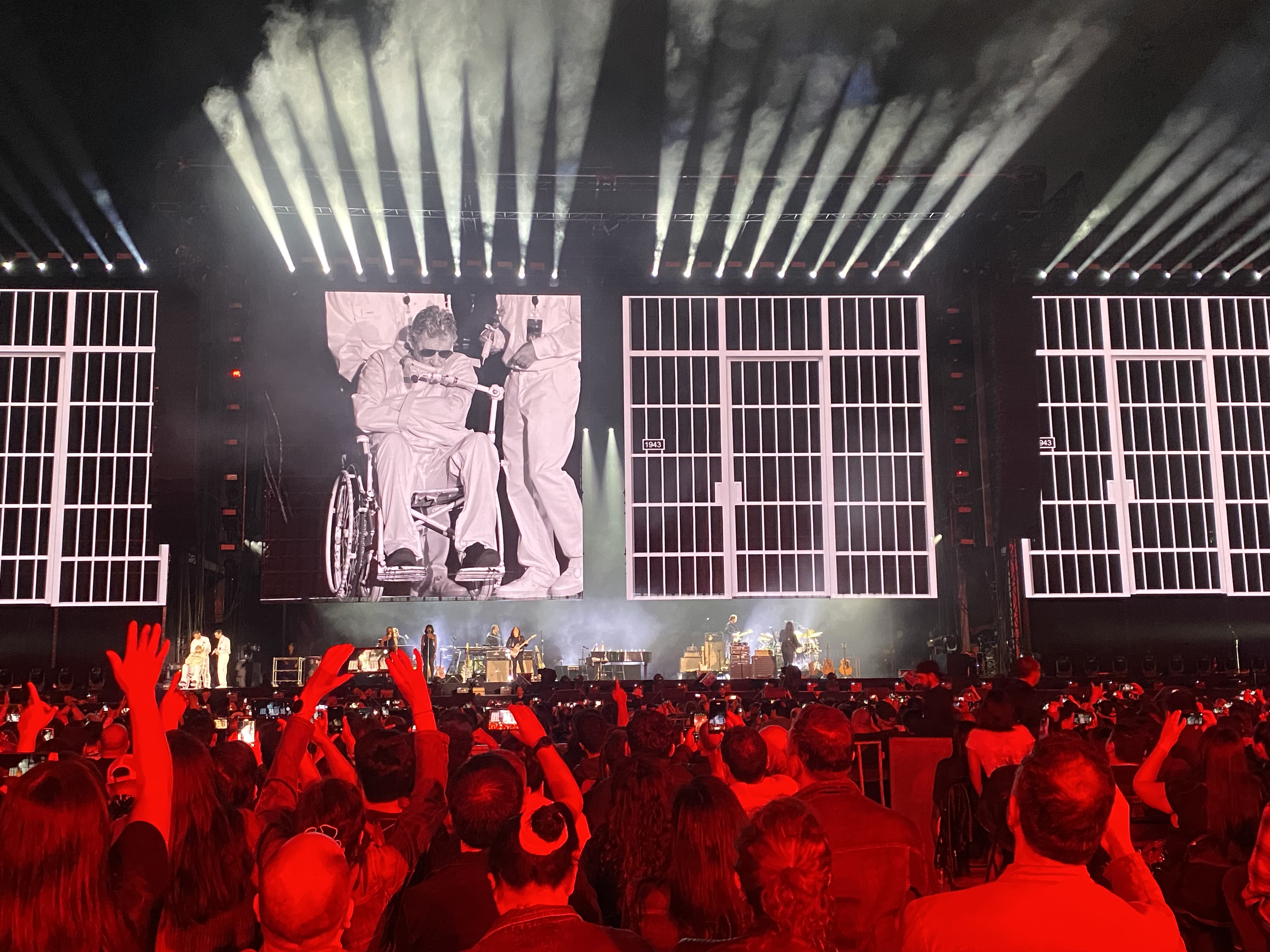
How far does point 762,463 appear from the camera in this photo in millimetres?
21156

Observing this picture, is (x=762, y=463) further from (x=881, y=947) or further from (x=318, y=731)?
(x=881, y=947)

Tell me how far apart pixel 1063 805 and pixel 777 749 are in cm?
247

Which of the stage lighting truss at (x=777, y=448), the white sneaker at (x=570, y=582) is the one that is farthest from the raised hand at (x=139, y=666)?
the stage lighting truss at (x=777, y=448)

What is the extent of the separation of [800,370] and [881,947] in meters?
18.7

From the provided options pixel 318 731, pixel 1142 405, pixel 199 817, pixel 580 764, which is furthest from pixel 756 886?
pixel 1142 405

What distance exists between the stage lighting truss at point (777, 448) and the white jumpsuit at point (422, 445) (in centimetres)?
270

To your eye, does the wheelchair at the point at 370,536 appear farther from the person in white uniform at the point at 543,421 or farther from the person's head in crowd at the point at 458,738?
the person's head in crowd at the point at 458,738

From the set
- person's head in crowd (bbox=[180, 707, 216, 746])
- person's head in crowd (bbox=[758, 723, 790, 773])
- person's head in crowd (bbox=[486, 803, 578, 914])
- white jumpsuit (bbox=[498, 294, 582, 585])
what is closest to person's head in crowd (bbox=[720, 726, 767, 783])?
person's head in crowd (bbox=[758, 723, 790, 773])

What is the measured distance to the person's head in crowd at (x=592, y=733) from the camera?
5.73m

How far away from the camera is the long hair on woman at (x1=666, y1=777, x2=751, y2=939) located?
284 centimetres

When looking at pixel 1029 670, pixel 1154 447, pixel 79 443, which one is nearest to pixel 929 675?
pixel 1029 670

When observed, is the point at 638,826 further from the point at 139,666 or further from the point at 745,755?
the point at 139,666

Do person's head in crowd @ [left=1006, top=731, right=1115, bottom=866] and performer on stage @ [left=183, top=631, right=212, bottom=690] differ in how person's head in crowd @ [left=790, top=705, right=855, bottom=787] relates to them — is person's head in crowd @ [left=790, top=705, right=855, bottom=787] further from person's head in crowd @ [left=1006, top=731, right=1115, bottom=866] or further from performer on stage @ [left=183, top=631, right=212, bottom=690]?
performer on stage @ [left=183, top=631, right=212, bottom=690]

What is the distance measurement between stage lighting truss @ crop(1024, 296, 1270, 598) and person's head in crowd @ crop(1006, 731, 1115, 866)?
19.3m
